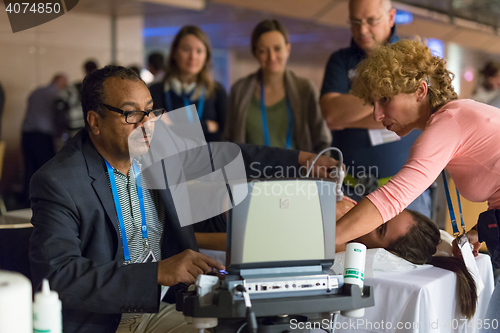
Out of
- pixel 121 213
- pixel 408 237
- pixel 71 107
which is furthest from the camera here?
pixel 71 107

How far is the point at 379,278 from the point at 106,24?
7215 mm

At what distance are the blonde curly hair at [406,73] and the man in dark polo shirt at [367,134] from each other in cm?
60

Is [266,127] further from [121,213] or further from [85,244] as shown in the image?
[85,244]

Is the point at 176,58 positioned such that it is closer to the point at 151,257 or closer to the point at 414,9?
the point at 151,257

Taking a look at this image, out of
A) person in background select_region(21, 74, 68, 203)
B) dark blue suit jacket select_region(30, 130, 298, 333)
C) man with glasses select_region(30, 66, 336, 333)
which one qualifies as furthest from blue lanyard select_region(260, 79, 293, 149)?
person in background select_region(21, 74, 68, 203)

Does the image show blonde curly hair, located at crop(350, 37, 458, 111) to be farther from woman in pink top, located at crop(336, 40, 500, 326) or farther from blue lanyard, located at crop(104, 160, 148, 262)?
blue lanyard, located at crop(104, 160, 148, 262)

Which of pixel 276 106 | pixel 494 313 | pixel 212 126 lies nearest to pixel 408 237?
pixel 494 313

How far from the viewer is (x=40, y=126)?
587cm

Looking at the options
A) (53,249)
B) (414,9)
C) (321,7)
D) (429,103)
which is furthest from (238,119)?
(414,9)

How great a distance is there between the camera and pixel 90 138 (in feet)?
5.74

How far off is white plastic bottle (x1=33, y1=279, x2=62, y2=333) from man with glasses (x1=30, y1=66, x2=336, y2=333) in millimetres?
308

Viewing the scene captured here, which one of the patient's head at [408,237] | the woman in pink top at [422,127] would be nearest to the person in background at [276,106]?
the patient's head at [408,237]

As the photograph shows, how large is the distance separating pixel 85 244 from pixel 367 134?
56.4 inches

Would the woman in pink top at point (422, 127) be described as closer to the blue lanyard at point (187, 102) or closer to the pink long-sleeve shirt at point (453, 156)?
the pink long-sleeve shirt at point (453, 156)
